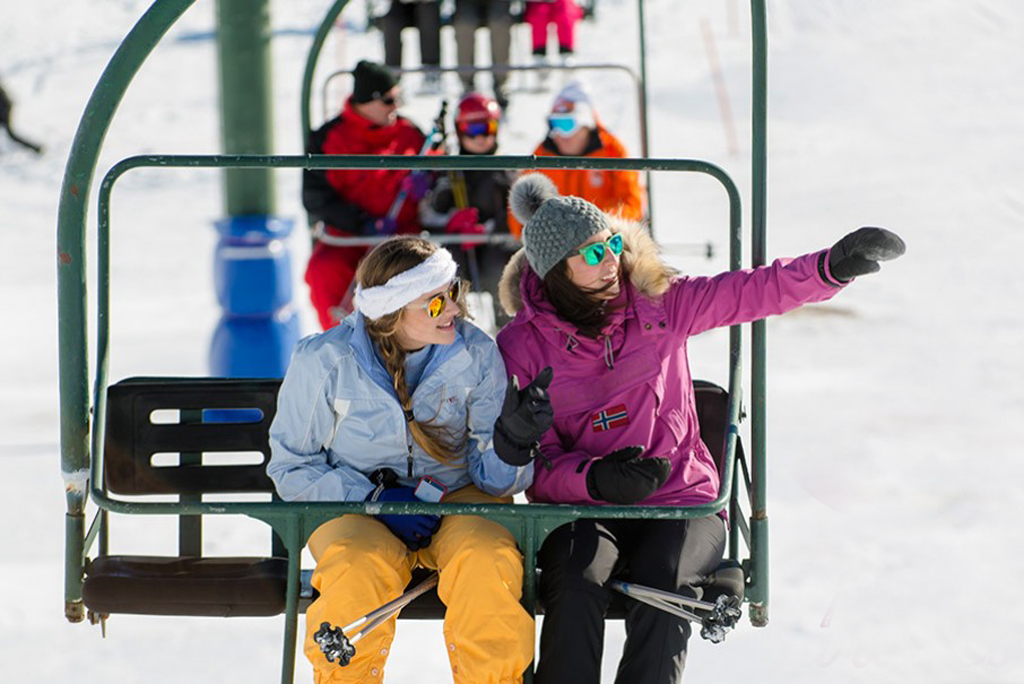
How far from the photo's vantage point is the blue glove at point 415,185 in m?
6.16

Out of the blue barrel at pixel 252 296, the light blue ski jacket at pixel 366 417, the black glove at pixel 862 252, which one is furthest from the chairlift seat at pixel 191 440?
the blue barrel at pixel 252 296

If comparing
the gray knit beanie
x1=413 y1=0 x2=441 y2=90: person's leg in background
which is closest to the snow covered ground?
x1=413 y1=0 x2=441 y2=90: person's leg in background

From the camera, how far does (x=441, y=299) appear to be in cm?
296

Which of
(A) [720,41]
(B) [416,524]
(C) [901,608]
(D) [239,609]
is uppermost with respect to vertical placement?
(A) [720,41]

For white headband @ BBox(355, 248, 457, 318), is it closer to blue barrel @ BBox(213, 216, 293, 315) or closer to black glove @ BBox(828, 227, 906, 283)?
black glove @ BBox(828, 227, 906, 283)

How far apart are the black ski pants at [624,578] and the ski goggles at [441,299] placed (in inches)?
21.7

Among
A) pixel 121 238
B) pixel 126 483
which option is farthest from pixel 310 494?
pixel 121 238

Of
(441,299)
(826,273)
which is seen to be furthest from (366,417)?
(826,273)

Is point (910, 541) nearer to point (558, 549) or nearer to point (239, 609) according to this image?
point (558, 549)

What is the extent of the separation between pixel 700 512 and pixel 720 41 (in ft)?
59.4

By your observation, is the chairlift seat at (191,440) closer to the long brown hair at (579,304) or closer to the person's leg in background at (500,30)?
the long brown hair at (579,304)

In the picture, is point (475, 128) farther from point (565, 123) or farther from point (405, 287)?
point (405, 287)

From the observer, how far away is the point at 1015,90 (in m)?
17.6

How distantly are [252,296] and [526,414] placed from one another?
13.4 feet
